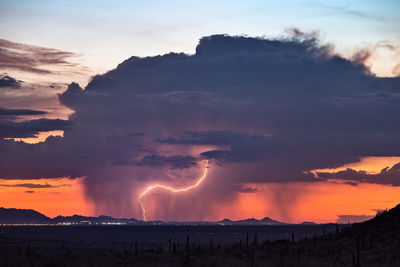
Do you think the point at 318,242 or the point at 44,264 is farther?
the point at 318,242

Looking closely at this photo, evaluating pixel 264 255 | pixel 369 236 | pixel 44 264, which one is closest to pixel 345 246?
pixel 369 236

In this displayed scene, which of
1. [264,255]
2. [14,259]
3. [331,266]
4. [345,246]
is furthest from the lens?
[345,246]

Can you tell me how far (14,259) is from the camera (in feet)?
135

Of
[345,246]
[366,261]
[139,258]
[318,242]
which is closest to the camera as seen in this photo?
[366,261]

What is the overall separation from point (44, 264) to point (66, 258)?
22.4ft

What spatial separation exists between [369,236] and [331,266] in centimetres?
2692

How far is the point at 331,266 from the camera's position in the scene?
44125 millimetres

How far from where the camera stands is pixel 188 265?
4312 cm

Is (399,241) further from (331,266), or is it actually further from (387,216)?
(331,266)

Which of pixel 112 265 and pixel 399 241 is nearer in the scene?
pixel 112 265

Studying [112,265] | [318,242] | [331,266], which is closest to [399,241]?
[318,242]

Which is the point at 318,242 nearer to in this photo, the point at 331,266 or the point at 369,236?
the point at 369,236

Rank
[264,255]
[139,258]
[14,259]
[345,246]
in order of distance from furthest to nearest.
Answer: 1. [345,246]
2. [264,255]
3. [139,258]
4. [14,259]

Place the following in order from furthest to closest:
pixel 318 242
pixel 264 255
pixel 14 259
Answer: pixel 318 242, pixel 264 255, pixel 14 259
